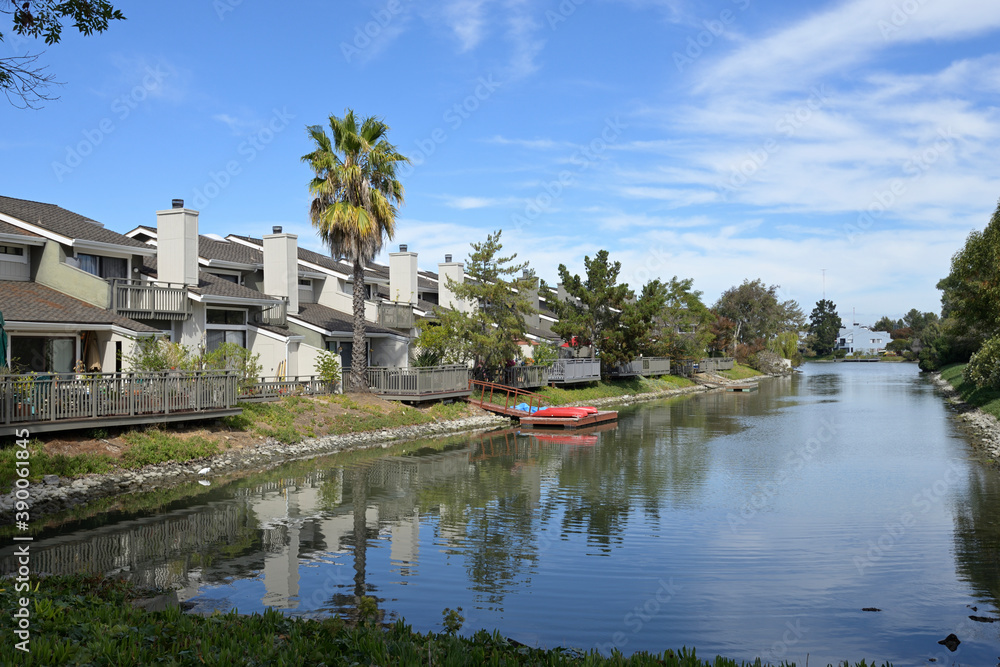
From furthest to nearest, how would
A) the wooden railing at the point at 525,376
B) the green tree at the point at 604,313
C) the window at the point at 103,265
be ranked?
1. the green tree at the point at 604,313
2. the wooden railing at the point at 525,376
3. the window at the point at 103,265

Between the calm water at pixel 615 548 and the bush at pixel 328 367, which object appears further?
the bush at pixel 328 367

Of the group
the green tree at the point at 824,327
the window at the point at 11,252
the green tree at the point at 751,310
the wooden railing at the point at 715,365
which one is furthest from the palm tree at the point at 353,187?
the green tree at the point at 824,327

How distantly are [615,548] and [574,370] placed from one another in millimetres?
39754

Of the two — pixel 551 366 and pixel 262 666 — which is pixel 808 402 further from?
pixel 262 666

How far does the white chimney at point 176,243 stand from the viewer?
31.8 meters

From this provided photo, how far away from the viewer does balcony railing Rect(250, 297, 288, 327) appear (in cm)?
3694

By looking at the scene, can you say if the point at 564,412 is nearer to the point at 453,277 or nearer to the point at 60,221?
the point at 453,277

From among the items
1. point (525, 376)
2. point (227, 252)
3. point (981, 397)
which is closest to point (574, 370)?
point (525, 376)

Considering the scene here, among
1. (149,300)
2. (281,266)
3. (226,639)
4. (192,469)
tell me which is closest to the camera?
(226,639)

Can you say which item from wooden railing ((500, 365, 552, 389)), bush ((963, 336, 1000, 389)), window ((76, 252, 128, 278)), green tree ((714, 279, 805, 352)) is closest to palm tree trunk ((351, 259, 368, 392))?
window ((76, 252, 128, 278))

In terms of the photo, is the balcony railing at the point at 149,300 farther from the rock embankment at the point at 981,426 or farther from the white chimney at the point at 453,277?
the rock embankment at the point at 981,426

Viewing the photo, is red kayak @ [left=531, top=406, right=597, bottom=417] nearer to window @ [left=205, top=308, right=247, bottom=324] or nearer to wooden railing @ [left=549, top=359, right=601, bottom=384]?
wooden railing @ [left=549, top=359, right=601, bottom=384]

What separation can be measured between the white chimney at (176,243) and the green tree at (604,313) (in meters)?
32.8

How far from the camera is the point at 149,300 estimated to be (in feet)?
96.8
